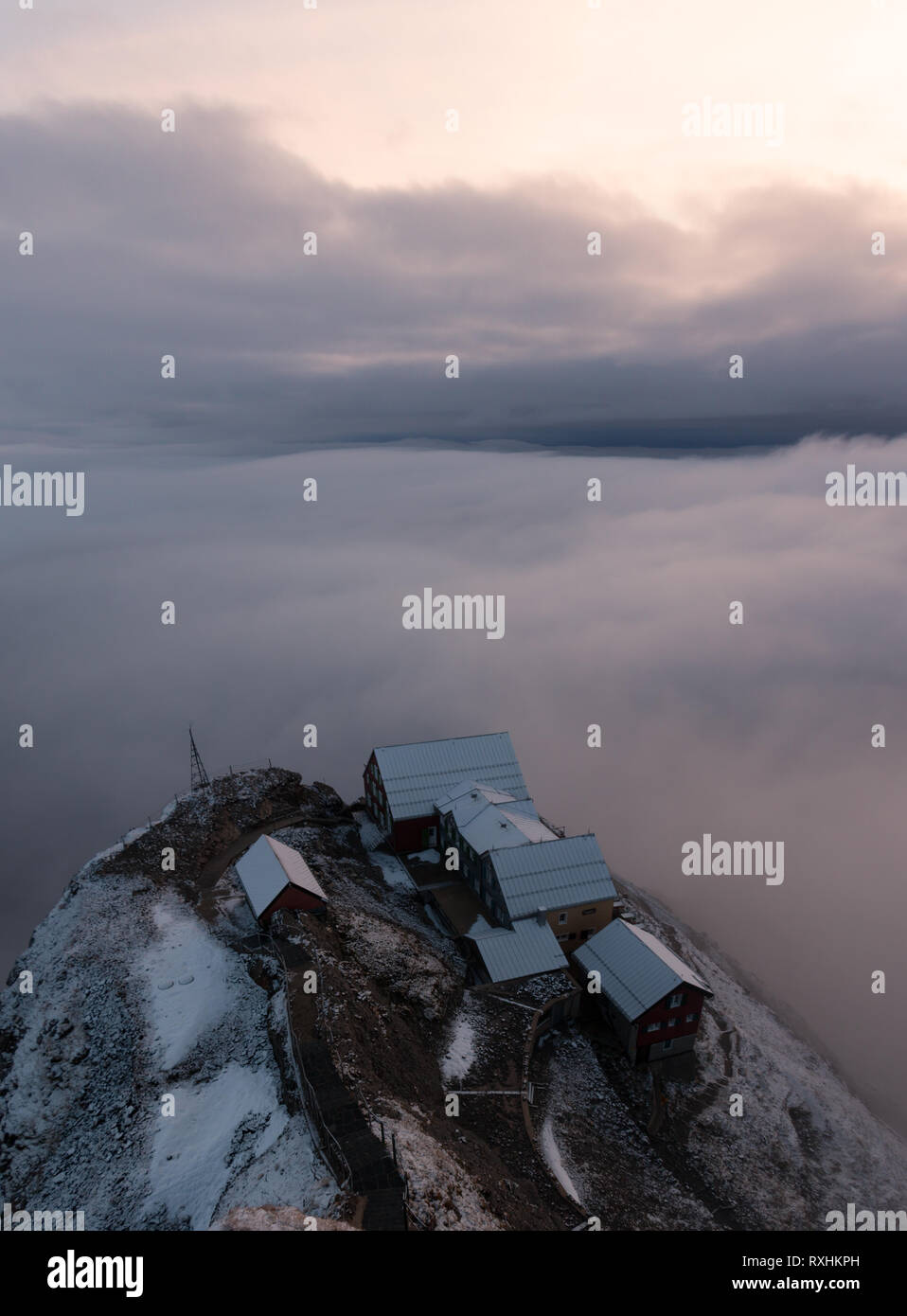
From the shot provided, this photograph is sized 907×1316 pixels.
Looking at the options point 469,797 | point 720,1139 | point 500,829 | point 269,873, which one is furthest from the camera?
point 469,797

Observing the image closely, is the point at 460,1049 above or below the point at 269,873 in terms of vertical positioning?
below

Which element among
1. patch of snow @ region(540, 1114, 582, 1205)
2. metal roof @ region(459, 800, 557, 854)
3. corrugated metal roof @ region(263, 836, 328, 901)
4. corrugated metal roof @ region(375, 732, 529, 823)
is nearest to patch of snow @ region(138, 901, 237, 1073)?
corrugated metal roof @ region(263, 836, 328, 901)

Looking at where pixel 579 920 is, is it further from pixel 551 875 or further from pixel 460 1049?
pixel 460 1049

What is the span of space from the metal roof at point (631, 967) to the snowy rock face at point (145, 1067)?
22025 millimetres

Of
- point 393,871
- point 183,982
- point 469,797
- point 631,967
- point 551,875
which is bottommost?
point 631,967

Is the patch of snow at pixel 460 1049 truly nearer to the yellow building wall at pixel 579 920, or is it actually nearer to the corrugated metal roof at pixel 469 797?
the yellow building wall at pixel 579 920

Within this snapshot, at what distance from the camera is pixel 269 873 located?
47031mm

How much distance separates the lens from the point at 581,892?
52.2 m

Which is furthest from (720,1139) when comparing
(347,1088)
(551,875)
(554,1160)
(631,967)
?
(347,1088)

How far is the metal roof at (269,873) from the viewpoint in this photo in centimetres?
4528

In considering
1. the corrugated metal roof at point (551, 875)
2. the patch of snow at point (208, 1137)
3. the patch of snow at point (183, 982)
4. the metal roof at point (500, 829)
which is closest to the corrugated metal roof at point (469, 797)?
the metal roof at point (500, 829)

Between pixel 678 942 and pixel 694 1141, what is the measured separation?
26.7m

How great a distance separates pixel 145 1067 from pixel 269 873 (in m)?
13.1

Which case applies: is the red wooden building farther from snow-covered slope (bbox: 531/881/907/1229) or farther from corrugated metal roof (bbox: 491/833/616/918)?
corrugated metal roof (bbox: 491/833/616/918)
